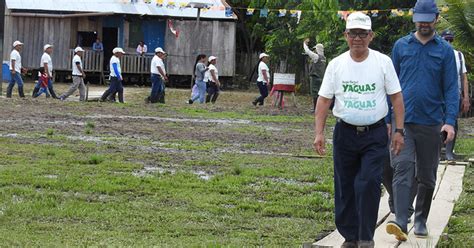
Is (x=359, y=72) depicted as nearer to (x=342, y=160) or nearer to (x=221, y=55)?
(x=342, y=160)

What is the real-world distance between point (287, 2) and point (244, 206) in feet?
114

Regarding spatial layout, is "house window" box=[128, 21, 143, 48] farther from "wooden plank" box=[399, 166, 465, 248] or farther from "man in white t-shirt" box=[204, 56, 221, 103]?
"wooden plank" box=[399, 166, 465, 248]

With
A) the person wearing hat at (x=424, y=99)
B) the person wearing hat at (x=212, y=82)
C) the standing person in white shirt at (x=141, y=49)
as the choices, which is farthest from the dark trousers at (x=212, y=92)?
the person wearing hat at (x=424, y=99)

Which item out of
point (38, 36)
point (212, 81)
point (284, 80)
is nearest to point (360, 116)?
point (284, 80)

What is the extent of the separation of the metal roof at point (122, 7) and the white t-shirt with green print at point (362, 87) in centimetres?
3575

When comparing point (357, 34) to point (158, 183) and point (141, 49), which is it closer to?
point (158, 183)

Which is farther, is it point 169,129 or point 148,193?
point 169,129

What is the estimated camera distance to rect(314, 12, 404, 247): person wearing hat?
8641 millimetres

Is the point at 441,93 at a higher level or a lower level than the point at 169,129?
higher

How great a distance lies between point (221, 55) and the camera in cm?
4725

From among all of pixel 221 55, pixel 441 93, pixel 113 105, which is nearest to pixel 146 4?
pixel 221 55

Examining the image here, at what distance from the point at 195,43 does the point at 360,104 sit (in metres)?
38.3

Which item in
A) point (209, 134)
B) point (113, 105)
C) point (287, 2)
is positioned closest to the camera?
point (209, 134)

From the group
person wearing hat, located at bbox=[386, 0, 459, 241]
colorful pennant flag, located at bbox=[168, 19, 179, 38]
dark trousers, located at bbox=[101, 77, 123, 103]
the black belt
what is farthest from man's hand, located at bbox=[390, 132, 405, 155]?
colorful pennant flag, located at bbox=[168, 19, 179, 38]
